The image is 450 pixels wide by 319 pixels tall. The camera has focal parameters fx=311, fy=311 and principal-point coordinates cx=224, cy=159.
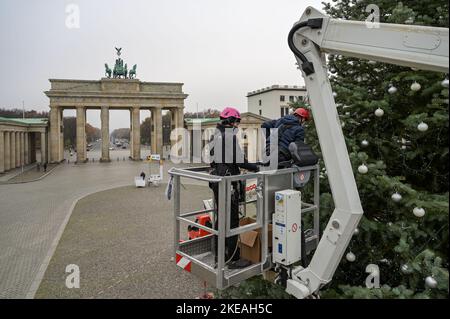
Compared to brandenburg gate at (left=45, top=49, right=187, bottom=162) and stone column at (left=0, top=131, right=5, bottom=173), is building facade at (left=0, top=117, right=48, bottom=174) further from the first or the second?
brandenburg gate at (left=45, top=49, right=187, bottom=162)

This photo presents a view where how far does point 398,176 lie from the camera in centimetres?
394

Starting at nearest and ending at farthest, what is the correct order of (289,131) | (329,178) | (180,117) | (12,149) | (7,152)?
(329,178) → (289,131) → (7,152) → (12,149) → (180,117)

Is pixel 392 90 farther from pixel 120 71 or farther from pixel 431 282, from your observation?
pixel 120 71

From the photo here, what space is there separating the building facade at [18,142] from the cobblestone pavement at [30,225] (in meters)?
13.3

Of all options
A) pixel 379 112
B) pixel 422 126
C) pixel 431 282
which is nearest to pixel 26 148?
pixel 379 112

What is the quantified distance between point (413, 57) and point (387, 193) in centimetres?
202

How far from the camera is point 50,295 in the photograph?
736 cm

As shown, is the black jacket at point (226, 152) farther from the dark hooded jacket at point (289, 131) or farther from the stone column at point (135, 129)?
the stone column at point (135, 129)

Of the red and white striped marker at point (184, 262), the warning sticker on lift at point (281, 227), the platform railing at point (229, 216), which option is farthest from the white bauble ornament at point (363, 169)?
the red and white striped marker at point (184, 262)

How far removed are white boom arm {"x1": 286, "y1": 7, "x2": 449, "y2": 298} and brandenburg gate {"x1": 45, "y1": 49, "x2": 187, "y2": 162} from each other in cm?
5204

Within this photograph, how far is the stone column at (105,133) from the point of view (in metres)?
51.5

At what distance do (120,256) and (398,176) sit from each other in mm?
8554

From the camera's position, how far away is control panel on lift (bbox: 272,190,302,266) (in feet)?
11.8
